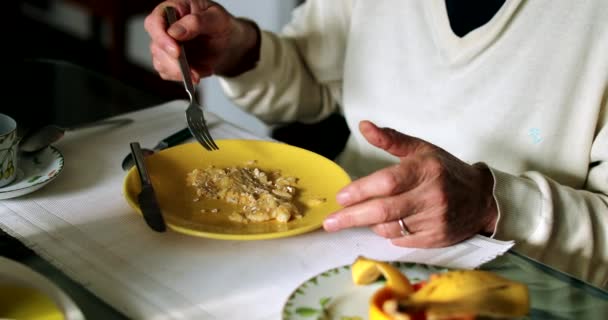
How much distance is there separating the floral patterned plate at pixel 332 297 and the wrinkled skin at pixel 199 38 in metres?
0.49

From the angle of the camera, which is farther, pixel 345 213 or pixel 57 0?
pixel 57 0

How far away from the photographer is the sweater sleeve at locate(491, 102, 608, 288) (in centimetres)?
89

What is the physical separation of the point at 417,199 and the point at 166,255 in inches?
11.9

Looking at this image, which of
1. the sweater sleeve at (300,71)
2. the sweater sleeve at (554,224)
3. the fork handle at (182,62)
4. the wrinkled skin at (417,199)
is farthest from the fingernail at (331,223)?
the sweater sleeve at (300,71)

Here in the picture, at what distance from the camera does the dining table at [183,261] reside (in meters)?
0.70

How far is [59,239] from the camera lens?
797 millimetres

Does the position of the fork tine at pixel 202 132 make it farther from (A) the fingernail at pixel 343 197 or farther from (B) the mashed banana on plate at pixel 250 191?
(A) the fingernail at pixel 343 197

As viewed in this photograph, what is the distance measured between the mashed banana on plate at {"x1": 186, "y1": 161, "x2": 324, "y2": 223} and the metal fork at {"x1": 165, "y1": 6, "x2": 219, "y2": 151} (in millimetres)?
65

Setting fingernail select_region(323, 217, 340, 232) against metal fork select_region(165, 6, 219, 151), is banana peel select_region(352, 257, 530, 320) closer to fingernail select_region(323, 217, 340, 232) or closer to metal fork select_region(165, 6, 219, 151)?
fingernail select_region(323, 217, 340, 232)

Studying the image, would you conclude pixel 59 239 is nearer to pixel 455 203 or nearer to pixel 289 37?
pixel 455 203

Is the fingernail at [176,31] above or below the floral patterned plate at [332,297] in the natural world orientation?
above

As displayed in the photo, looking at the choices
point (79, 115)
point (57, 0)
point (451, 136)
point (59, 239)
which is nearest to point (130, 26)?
point (57, 0)

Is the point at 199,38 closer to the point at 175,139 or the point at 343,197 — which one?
the point at 175,139

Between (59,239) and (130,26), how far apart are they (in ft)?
9.93
